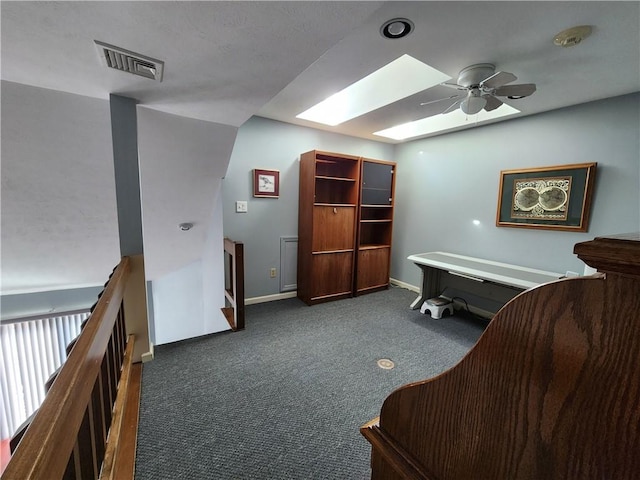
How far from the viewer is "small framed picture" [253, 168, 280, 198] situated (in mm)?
3307

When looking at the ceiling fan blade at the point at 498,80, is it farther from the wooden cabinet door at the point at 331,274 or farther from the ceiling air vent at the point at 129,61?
the wooden cabinet door at the point at 331,274

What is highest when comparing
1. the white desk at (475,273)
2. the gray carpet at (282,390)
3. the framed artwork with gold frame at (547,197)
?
the framed artwork with gold frame at (547,197)

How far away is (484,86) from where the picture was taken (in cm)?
198

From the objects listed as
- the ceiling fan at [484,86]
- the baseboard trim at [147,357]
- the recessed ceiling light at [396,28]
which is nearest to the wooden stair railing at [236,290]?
the baseboard trim at [147,357]

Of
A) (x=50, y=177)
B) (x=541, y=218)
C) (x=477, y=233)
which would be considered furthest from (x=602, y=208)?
(x=50, y=177)

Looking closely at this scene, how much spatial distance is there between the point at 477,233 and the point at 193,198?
330 centimetres

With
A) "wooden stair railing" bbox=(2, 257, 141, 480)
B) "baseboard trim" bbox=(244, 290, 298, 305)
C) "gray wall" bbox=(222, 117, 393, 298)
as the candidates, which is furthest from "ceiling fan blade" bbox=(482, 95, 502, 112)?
"baseboard trim" bbox=(244, 290, 298, 305)

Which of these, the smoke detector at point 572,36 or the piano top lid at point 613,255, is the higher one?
the smoke detector at point 572,36

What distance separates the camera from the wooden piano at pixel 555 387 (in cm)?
30

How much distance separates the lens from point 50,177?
5.92 ft

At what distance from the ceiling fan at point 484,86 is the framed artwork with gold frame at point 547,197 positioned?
1099 mm

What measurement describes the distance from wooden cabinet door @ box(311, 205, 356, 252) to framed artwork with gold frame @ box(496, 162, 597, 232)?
1.77m

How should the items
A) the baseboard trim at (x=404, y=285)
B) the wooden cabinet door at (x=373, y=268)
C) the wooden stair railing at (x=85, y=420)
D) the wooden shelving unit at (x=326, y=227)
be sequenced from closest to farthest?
the wooden stair railing at (x=85, y=420) → the wooden shelving unit at (x=326, y=227) → the wooden cabinet door at (x=373, y=268) → the baseboard trim at (x=404, y=285)

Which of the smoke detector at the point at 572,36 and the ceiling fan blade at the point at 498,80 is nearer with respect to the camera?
the smoke detector at the point at 572,36
